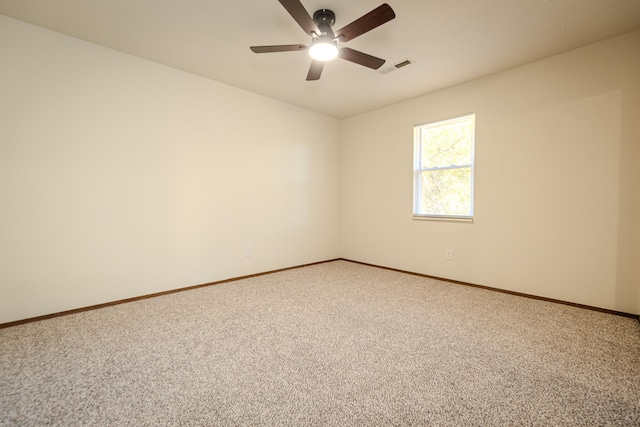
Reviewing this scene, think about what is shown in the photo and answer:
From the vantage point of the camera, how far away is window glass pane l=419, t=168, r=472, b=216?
11.4 feet

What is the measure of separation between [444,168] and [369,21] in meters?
2.40

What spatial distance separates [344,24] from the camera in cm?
230

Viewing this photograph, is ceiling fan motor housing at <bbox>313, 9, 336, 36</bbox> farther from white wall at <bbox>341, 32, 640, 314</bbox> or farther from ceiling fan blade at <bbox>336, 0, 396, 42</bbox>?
white wall at <bbox>341, 32, 640, 314</bbox>

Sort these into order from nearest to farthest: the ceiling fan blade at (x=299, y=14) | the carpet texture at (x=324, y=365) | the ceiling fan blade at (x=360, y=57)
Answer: the carpet texture at (x=324, y=365) → the ceiling fan blade at (x=299, y=14) → the ceiling fan blade at (x=360, y=57)

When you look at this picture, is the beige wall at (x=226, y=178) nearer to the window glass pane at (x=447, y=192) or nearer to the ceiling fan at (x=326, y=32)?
the window glass pane at (x=447, y=192)

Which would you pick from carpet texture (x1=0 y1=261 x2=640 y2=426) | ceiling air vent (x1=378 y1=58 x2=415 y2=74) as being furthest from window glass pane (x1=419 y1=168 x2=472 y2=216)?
ceiling air vent (x1=378 y1=58 x2=415 y2=74)

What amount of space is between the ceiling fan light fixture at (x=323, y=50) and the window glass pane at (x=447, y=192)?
231cm

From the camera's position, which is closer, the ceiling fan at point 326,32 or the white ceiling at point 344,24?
the ceiling fan at point 326,32

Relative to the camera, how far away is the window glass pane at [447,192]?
3482 millimetres

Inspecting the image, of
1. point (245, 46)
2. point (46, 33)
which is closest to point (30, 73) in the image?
point (46, 33)

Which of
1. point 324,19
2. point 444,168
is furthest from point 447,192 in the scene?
point 324,19

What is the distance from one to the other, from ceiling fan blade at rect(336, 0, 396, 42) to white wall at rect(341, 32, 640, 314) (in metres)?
2.11

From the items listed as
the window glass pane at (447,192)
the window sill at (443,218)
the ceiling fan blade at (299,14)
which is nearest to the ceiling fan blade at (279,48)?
the ceiling fan blade at (299,14)

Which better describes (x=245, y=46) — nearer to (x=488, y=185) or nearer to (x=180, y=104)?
(x=180, y=104)
